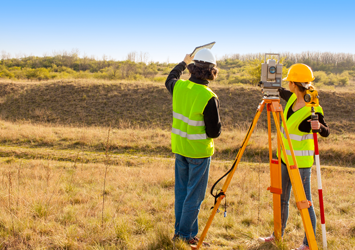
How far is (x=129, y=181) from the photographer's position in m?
5.13

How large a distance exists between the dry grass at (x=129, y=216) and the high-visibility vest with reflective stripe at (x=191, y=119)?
1034 millimetres

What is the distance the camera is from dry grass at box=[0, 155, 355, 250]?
277cm

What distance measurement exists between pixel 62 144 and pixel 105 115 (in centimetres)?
826

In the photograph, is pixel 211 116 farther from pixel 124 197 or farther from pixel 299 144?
pixel 124 197

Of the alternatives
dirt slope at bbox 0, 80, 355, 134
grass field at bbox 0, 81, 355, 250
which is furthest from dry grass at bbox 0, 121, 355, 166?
dirt slope at bbox 0, 80, 355, 134

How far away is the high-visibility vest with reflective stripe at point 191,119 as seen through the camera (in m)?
2.45

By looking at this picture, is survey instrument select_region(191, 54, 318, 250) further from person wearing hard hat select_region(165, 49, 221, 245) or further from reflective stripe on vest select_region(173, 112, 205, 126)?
reflective stripe on vest select_region(173, 112, 205, 126)

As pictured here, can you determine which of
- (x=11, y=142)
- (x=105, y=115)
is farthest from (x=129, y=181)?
(x=105, y=115)

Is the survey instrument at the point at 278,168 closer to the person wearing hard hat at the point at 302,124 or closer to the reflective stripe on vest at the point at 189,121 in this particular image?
the person wearing hard hat at the point at 302,124

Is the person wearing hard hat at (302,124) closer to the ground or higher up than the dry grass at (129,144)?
higher up

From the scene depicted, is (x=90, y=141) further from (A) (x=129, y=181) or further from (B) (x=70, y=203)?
(B) (x=70, y=203)

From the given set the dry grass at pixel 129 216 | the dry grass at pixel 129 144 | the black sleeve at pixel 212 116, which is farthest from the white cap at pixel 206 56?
the dry grass at pixel 129 144

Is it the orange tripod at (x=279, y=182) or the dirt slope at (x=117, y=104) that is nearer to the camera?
the orange tripod at (x=279, y=182)

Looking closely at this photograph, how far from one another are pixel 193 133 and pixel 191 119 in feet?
0.49
